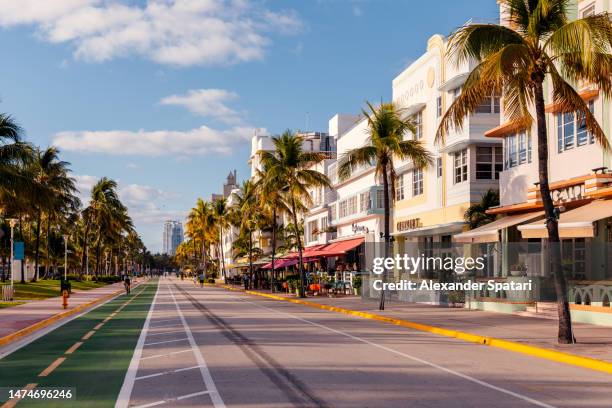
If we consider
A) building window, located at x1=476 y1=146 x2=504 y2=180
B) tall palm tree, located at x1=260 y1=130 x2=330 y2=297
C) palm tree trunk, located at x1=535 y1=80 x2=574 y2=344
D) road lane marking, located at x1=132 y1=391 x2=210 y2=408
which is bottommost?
road lane marking, located at x1=132 y1=391 x2=210 y2=408

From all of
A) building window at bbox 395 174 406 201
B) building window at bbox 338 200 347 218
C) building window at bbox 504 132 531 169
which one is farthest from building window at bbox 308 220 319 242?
building window at bbox 504 132 531 169

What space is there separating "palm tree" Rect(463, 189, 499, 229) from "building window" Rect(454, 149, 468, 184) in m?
2.81

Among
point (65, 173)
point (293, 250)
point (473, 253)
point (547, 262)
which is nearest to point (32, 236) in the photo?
A: point (65, 173)

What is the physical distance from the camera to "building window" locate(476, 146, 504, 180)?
3647 centimetres

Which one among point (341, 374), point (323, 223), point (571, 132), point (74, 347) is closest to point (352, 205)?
point (323, 223)

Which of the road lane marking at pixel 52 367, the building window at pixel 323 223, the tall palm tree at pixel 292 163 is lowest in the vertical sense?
the road lane marking at pixel 52 367

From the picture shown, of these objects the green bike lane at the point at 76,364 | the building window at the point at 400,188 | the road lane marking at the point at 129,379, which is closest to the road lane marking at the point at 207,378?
the road lane marking at the point at 129,379

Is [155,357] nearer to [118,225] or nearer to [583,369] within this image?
[583,369]

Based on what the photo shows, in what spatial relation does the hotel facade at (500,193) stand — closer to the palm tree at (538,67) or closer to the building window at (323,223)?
the palm tree at (538,67)

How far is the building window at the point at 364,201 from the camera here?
50.8m

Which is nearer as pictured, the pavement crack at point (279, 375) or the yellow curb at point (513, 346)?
the pavement crack at point (279, 375)

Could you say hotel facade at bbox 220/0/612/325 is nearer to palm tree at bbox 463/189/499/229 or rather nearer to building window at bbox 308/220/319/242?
palm tree at bbox 463/189/499/229

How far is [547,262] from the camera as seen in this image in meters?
28.5

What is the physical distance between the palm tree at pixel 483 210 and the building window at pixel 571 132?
22.9 ft
